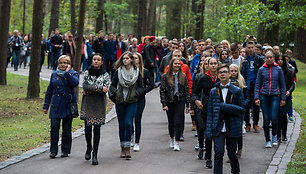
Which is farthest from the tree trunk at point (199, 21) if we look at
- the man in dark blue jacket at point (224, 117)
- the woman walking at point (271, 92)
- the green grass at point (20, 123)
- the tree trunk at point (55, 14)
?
the man in dark blue jacket at point (224, 117)

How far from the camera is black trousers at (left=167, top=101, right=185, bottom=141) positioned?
10383 mm

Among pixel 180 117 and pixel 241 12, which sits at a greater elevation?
pixel 241 12

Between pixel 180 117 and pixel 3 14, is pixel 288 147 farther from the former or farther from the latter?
pixel 3 14

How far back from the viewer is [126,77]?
9648 mm

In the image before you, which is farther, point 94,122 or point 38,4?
point 38,4

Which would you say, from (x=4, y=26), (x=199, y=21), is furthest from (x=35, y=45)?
(x=199, y=21)

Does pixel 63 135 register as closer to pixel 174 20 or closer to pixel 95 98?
pixel 95 98

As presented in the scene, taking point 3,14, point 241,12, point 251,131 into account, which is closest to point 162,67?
point 251,131

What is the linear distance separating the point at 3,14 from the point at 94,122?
12.7 metres

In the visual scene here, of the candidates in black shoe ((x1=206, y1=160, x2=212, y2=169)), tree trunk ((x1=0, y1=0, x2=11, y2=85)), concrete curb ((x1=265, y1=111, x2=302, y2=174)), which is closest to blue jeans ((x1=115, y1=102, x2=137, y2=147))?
black shoe ((x1=206, y1=160, x2=212, y2=169))

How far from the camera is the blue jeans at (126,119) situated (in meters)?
9.62

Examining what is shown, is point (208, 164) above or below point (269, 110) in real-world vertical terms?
below

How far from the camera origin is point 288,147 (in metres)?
10.9

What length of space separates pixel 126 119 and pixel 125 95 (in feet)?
1.55
